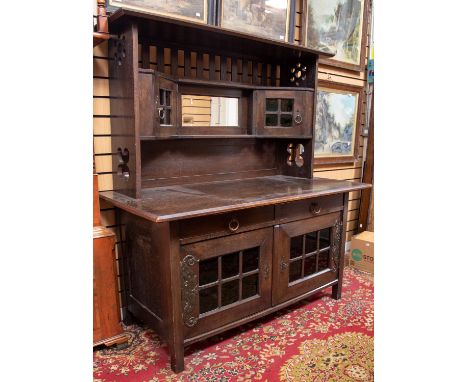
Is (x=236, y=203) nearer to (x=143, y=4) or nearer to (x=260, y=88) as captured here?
(x=260, y=88)

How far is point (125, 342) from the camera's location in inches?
80.5

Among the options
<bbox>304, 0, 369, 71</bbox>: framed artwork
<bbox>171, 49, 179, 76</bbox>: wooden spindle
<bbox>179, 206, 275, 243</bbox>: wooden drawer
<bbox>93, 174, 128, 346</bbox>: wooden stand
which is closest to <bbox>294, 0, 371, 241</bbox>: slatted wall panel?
<bbox>304, 0, 369, 71</bbox>: framed artwork

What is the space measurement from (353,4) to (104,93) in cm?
245

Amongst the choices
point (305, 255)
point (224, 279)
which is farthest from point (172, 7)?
point (305, 255)

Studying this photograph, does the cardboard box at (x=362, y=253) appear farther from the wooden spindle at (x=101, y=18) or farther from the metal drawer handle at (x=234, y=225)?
the wooden spindle at (x=101, y=18)

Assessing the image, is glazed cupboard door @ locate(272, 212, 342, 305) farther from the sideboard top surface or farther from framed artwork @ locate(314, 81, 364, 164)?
framed artwork @ locate(314, 81, 364, 164)

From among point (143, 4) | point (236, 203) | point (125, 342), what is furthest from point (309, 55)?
point (125, 342)

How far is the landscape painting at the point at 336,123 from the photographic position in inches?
128

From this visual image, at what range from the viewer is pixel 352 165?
3.71 m

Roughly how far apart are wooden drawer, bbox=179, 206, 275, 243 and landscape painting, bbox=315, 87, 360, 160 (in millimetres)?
1469

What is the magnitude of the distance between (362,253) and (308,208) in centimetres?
130

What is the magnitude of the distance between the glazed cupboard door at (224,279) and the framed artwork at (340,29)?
6.09 feet

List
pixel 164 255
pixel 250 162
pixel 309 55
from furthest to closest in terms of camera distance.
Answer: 1. pixel 250 162
2. pixel 309 55
3. pixel 164 255

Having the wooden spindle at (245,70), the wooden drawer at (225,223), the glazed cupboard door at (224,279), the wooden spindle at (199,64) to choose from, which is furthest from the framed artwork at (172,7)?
the glazed cupboard door at (224,279)
